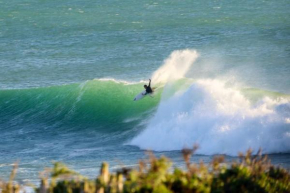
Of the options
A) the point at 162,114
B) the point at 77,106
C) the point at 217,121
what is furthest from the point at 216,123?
the point at 77,106

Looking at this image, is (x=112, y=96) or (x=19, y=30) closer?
(x=112, y=96)

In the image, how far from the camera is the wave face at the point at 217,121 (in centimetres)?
2147

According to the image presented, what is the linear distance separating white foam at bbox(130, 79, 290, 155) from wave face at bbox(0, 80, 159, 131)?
1923 mm

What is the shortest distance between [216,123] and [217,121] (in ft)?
Result: 0.34

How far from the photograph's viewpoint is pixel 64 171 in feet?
33.7

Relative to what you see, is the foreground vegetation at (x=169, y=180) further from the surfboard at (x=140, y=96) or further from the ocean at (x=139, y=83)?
the surfboard at (x=140, y=96)

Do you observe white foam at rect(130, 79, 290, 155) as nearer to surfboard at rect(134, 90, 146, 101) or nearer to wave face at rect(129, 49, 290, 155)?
wave face at rect(129, 49, 290, 155)

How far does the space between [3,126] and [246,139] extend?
9780 millimetres

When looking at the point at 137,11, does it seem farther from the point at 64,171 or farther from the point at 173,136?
the point at 64,171

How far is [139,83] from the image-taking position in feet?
97.5

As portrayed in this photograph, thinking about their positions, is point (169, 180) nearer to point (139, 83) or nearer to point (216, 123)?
point (216, 123)

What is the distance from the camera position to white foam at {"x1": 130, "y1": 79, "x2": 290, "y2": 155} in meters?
21.5

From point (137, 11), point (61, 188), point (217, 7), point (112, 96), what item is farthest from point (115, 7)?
point (61, 188)

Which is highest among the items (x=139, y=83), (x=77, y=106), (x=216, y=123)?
(x=139, y=83)
